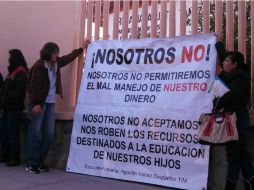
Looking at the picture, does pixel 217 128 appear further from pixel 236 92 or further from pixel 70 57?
pixel 70 57

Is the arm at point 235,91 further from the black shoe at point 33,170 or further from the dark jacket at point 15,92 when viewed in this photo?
the dark jacket at point 15,92

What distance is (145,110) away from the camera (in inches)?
222

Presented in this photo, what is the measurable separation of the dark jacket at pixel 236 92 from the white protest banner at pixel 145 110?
1.34 feet

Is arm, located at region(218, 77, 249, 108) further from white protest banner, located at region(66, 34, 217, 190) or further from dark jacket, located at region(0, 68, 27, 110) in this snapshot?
dark jacket, located at region(0, 68, 27, 110)

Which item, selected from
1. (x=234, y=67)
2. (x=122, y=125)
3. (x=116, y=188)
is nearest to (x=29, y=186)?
(x=116, y=188)

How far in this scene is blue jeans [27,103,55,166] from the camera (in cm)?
621

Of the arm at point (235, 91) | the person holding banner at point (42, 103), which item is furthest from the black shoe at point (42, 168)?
the arm at point (235, 91)

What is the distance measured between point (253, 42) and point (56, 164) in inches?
133

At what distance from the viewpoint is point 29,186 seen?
5.34 m

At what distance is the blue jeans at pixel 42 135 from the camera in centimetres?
621

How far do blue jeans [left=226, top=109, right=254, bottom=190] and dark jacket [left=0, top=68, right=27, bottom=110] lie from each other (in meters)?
3.39

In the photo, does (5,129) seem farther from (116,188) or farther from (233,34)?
(233,34)

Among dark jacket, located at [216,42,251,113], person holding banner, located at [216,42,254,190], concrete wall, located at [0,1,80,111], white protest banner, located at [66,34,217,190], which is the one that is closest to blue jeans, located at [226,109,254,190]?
person holding banner, located at [216,42,254,190]

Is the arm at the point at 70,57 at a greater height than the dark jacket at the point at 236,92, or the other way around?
the arm at the point at 70,57
